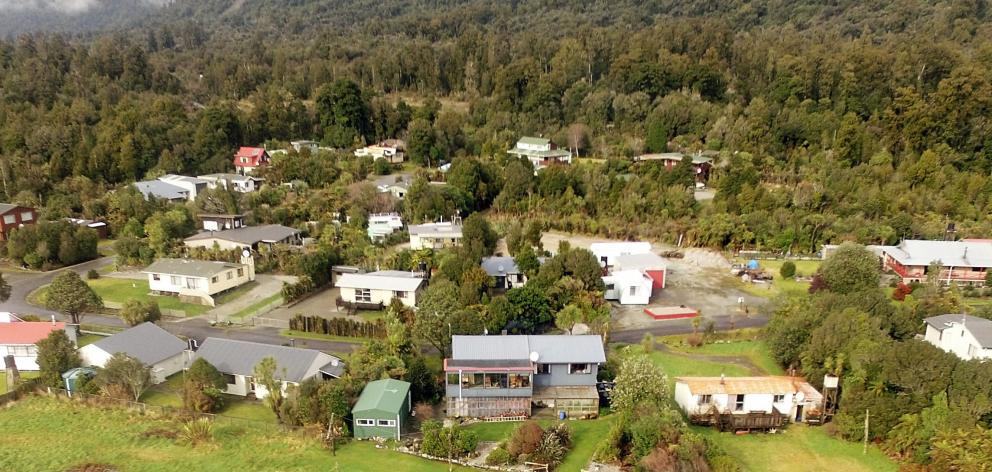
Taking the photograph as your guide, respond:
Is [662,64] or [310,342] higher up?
[662,64]

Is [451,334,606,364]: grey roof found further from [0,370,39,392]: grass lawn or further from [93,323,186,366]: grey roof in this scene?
[0,370,39,392]: grass lawn

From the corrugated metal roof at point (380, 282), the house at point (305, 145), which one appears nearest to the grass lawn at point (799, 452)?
the corrugated metal roof at point (380, 282)

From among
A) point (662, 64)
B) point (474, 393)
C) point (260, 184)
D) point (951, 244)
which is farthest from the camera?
point (662, 64)

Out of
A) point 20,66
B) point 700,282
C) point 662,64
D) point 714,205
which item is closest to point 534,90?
point 662,64

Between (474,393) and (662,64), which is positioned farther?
(662,64)

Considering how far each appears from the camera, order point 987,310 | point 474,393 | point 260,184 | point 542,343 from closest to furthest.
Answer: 1. point 474,393
2. point 542,343
3. point 987,310
4. point 260,184

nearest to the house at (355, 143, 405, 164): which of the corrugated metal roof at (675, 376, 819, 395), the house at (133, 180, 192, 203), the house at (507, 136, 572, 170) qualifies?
the house at (507, 136, 572, 170)

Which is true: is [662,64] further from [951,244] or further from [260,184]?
[260,184]

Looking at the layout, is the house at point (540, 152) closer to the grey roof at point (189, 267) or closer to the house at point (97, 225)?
the grey roof at point (189, 267)
